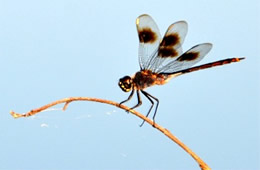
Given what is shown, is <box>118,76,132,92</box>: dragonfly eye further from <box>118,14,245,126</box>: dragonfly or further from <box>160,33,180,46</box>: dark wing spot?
<box>160,33,180,46</box>: dark wing spot

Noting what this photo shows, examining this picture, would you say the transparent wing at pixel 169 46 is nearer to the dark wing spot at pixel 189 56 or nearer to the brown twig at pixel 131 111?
the dark wing spot at pixel 189 56

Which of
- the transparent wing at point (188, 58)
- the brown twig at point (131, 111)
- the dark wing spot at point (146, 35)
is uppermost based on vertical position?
the dark wing spot at point (146, 35)

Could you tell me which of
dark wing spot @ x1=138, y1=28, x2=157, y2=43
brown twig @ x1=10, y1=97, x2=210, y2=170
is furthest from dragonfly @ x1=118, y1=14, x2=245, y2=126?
brown twig @ x1=10, y1=97, x2=210, y2=170

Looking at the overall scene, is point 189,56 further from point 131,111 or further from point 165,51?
point 131,111

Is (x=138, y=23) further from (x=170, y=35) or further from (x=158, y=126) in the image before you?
(x=158, y=126)

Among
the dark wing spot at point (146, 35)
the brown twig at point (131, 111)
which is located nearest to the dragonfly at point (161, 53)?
the dark wing spot at point (146, 35)

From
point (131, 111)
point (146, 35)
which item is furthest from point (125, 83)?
point (146, 35)

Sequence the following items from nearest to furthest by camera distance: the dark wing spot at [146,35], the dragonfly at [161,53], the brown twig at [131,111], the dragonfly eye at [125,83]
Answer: the brown twig at [131,111] < the dragonfly eye at [125,83] < the dragonfly at [161,53] < the dark wing spot at [146,35]
